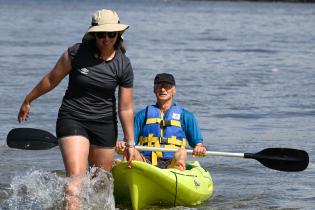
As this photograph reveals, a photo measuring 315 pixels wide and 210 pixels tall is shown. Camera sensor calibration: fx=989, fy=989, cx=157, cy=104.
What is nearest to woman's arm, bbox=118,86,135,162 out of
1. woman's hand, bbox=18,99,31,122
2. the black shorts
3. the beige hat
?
the black shorts

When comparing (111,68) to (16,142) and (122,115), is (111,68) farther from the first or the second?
(16,142)

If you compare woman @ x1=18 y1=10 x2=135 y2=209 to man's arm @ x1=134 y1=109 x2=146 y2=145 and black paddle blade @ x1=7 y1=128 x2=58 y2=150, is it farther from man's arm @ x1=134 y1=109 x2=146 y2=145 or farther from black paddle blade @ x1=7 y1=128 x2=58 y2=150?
man's arm @ x1=134 y1=109 x2=146 y2=145

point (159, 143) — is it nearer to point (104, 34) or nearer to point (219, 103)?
point (104, 34)

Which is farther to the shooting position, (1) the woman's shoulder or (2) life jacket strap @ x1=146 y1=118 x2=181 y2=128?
(2) life jacket strap @ x1=146 y1=118 x2=181 y2=128

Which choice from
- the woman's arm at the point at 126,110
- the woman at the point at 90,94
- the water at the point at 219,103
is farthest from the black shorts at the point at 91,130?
the water at the point at 219,103

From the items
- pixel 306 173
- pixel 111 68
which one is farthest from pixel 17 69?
pixel 111 68

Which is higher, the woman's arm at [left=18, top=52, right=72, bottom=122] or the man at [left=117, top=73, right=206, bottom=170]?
the woman's arm at [left=18, top=52, right=72, bottom=122]

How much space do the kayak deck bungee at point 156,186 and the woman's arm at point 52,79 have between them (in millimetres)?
1243

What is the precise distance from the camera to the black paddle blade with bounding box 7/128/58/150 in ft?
27.3

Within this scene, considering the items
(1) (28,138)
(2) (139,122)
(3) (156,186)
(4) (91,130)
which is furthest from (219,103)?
(4) (91,130)

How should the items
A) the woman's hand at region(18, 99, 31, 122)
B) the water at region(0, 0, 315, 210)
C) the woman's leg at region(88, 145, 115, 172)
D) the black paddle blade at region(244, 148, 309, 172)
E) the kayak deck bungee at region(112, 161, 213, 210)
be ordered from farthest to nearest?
the water at region(0, 0, 315, 210), the black paddle blade at region(244, 148, 309, 172), the kayak deck bungee at region(112, 161, 213, 210), the woman's leg at region(88, 145, 115, 172), the woman's hand at region(18, 99, 31, 122)

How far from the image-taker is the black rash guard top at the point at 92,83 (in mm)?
7469

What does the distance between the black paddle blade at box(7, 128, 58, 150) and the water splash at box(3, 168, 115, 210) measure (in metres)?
0.37

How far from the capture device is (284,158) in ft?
31.1
